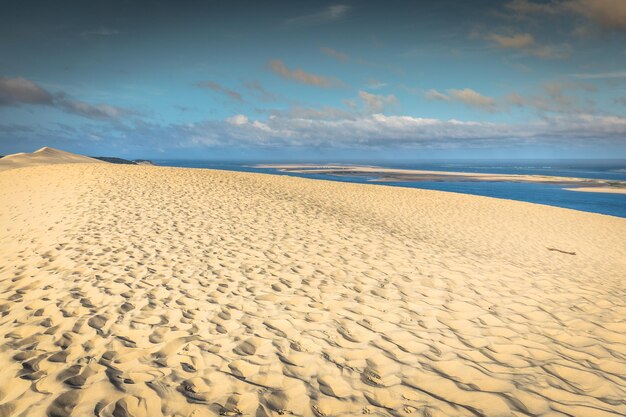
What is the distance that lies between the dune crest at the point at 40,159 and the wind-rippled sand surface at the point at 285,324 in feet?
127

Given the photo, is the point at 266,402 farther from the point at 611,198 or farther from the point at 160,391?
the point at 611,198

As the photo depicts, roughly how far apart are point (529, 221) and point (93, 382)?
79.4ft

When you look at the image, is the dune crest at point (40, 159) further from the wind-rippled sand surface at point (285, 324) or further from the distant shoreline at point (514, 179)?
the distant shoreline at point (514, 179)

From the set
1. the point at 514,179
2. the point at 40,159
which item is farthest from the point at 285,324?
the point at 514,179

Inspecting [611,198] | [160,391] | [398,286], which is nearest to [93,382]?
[160,391]

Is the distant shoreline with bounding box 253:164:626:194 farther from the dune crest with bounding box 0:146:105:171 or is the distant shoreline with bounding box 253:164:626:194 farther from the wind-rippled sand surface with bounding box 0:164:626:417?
the wind-rippled sand surface with bounding box 0:164:626:417

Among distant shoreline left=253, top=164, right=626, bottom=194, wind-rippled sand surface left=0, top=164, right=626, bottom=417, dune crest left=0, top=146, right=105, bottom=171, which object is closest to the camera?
wind-rippled sand surface left=0, top=164, right=626, bottom=417

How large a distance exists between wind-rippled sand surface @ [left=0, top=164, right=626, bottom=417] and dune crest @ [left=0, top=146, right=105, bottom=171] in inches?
1525

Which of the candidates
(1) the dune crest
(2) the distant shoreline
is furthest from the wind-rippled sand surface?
(2) the distant shoreline

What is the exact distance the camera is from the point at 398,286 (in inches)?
281

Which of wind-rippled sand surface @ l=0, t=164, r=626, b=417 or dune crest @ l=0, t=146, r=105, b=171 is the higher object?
dune crest @ l=0, t=146, r=105, b=171

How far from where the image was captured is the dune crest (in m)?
41.0

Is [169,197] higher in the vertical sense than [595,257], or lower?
higher

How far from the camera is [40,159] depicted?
Result: 148 feet
